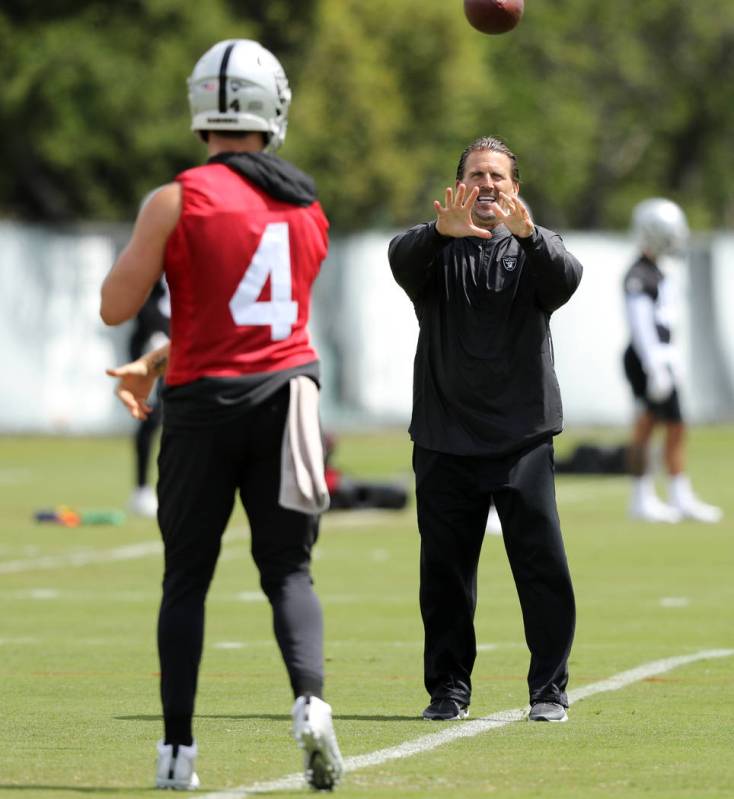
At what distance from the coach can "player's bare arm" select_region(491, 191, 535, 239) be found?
0.89 ft

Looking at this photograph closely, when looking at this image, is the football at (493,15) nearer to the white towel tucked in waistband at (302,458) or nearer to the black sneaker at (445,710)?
the black sneaker at (445,710)

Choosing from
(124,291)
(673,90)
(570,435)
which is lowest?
(570,435)

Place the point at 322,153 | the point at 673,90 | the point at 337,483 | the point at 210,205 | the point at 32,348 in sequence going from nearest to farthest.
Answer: the point at 210,205 → the point at 337,483 → the point at 32,348 → the point at 322,153 → the point at 673,90

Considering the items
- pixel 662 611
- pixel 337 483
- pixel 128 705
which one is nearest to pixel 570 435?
pixel 337 483

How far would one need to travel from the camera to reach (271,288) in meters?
7.05

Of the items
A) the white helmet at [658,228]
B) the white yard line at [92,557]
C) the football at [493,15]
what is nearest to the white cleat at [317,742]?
the football at [493,15]

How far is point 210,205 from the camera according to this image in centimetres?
698

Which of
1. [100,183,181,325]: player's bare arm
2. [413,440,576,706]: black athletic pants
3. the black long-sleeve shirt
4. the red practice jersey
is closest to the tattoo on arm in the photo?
the red practice jersey

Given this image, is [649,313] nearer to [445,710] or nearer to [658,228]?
[658,228]

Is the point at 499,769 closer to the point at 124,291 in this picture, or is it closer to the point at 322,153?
the point at 124,291

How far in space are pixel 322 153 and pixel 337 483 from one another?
23758mm

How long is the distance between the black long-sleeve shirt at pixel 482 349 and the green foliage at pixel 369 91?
99.7ft

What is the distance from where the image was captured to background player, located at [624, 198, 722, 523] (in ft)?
63.3

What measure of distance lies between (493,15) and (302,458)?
180 inches
